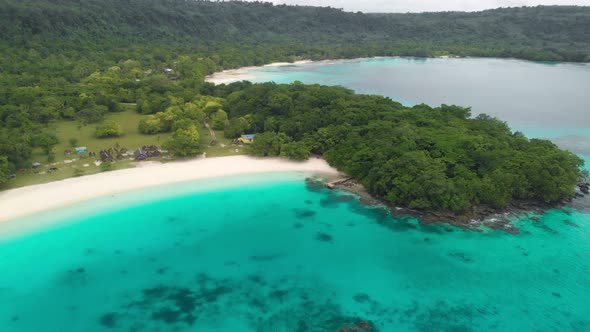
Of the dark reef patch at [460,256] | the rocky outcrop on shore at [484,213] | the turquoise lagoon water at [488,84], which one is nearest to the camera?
the dark reef patch at [460,256]

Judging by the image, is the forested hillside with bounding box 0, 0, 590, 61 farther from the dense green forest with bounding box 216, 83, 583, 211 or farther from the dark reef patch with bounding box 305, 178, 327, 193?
the dark reef patch with bounding box 305, 178, 327, 193

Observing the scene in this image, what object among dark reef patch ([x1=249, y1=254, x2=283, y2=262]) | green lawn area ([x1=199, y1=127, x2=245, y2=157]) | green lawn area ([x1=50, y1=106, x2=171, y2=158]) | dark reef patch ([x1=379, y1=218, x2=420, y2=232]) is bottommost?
dark reef patch ([x1=249, y1=254, x2=283, y2=262])

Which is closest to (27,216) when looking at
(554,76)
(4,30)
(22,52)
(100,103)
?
(100,103)

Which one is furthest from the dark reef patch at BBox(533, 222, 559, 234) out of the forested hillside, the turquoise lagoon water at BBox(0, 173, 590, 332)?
the forested hillside

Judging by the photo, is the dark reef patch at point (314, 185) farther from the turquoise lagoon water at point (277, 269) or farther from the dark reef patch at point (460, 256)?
the dark reef patch at point (460, 256)

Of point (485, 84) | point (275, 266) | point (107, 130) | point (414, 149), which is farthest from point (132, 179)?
point (485, 84)

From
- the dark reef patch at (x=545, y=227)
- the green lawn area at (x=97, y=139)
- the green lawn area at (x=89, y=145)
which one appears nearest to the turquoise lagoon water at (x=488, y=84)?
the dark reef patch at (x=545, y=227)

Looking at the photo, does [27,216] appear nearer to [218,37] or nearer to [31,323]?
[31,323]

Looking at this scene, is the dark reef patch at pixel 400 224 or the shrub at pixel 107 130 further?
the shrub at pixel 107 130
